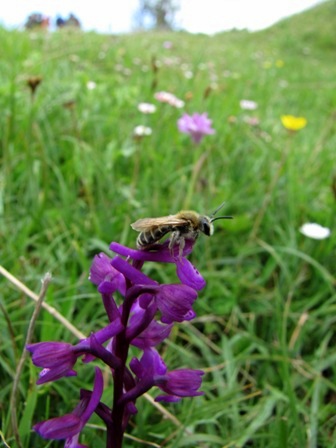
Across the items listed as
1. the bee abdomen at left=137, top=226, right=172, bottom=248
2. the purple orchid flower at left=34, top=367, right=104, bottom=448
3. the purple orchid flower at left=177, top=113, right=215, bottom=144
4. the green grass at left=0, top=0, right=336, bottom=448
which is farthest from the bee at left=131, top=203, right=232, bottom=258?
the purple orchid flower at left=177, top=113, right=215, bottom=144

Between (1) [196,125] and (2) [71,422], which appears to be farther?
(1) [196,125]

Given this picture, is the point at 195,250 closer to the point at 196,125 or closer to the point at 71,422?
the point at 196,125

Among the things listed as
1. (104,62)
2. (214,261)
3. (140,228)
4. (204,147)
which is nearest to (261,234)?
(214,261)

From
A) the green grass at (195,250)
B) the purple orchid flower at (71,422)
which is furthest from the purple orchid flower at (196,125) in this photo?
the purple orchid flower at (71,422)

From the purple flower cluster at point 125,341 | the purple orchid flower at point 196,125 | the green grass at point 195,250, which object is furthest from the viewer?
the purple orchid flower at point 196,125

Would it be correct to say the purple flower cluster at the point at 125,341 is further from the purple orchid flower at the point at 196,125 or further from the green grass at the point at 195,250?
the purple orchid flower at the point at 196,125

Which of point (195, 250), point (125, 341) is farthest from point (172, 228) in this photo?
point (195, 250)

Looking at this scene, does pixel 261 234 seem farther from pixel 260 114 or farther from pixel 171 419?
pixel 260 114
